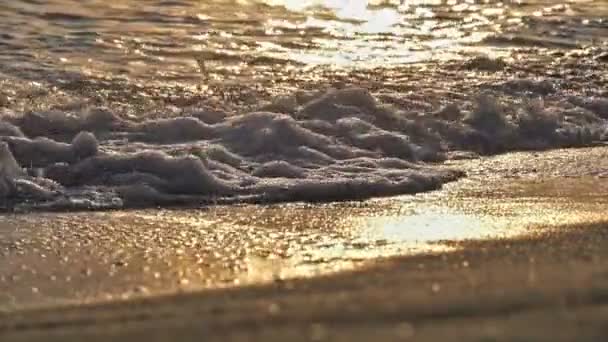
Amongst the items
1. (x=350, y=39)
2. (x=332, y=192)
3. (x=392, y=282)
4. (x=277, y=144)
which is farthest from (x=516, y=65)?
(x=392, y=282)

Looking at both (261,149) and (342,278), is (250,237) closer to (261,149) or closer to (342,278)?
(342,278)

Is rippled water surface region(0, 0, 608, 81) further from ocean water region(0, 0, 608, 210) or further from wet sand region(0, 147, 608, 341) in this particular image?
wet sand region(0, 147, 608, 341)

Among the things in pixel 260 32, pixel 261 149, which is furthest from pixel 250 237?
pixel 260 32

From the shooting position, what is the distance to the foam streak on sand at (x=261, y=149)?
4164mm

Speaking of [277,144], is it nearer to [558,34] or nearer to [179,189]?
[179,189]

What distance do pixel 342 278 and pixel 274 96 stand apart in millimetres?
3606

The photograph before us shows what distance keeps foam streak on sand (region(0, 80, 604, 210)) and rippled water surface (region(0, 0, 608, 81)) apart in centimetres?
162

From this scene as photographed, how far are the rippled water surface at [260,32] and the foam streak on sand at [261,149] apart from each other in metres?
1.62

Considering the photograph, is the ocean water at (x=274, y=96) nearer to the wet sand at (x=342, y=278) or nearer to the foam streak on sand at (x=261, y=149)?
the foam streak on sand at (x=261, y=149)

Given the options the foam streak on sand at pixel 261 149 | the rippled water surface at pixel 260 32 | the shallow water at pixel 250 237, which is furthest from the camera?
the rippled water surface at pixel 260 32

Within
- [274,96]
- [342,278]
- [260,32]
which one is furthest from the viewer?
[260,32]

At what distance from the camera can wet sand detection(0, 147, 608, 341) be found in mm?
2291

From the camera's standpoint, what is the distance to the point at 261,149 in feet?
15.6

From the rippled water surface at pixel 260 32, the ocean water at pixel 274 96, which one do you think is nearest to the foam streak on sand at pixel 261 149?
the ocean water at pixel 274 96
